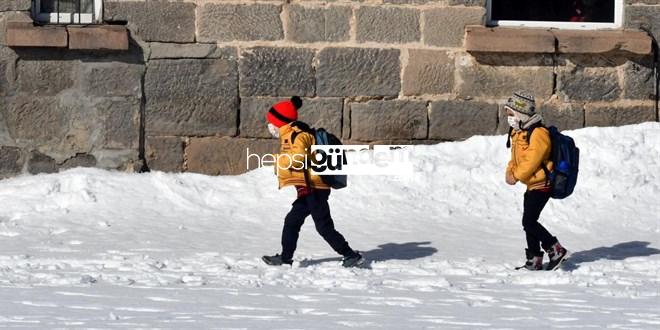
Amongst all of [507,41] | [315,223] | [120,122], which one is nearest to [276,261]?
[315,223]

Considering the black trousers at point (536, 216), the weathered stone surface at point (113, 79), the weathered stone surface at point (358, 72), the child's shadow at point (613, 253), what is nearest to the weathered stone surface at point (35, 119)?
the weathered stone surface at point (113, 79)

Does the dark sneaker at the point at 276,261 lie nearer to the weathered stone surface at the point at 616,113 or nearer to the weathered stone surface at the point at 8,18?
the weathered stone surface at the point at 8,18

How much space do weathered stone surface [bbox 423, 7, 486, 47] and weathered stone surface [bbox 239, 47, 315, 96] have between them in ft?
2.91

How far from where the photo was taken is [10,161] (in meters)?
10.5

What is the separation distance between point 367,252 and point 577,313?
2.11 metres

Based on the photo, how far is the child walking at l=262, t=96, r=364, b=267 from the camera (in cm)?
813

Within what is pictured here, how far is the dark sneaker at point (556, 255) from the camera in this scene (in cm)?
823

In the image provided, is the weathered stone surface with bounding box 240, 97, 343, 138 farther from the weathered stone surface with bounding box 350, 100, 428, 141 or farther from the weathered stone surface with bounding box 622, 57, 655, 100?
the weathered stone surface with bounding box 622, 57, 655, 100

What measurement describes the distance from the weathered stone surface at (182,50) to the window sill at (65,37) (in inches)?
10.0

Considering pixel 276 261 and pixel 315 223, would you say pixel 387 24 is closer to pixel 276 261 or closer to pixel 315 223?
pixel 315 223

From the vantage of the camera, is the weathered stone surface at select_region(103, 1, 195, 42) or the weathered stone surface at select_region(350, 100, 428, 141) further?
the weathered stone surface at select_region(350, 100, 428, 141)

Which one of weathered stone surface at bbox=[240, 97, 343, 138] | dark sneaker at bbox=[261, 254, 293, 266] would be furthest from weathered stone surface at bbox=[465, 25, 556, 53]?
dark sneaker at bbox=[261, 254, 293, 266]

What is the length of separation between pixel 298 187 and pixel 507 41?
9.68 feet

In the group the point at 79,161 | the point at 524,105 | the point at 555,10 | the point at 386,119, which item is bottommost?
the point at 79,161
